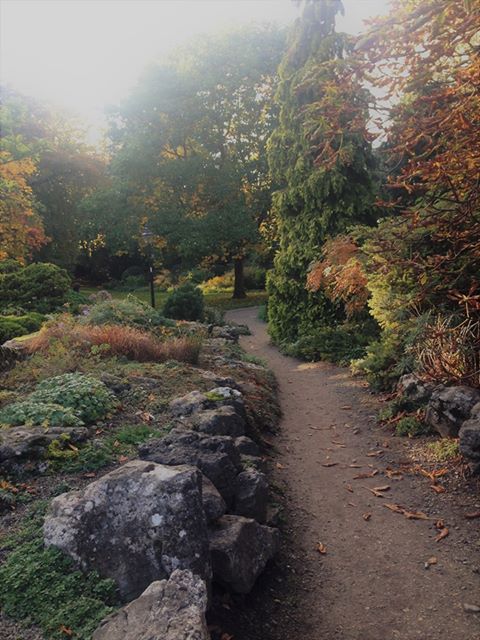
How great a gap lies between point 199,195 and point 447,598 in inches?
915

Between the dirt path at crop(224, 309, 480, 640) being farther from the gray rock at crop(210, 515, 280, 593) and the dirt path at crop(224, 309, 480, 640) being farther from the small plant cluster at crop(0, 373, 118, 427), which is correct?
the small plant cluster at crop(0, 373, 118, 427)

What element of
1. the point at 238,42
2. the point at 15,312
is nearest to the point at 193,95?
the point at 238,42

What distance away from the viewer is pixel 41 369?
7.75 metres

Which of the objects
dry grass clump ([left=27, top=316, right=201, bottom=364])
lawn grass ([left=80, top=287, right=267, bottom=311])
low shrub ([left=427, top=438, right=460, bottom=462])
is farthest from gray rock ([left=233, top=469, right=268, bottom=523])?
lawn grass ([left=80, top=287, right=267, bottom=311])

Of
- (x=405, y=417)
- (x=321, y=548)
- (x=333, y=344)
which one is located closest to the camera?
(x=321, y=548)

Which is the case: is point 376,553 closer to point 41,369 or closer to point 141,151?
point 41,369

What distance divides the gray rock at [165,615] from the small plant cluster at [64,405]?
2.91 meters

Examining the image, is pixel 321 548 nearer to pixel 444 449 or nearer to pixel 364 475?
pixel 364 475

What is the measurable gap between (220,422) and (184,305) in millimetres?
11394

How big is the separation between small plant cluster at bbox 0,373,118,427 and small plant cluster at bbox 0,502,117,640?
198cm

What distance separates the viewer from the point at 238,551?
381cm

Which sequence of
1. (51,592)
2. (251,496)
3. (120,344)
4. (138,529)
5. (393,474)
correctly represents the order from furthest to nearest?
(120,344)
(393,474)
(251,496)
(138,529)
(51,592)

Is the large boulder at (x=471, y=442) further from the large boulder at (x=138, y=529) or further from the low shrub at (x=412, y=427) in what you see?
the large boulder at (x=138, y=529)

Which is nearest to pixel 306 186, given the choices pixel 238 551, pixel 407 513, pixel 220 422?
pixel 220 422
